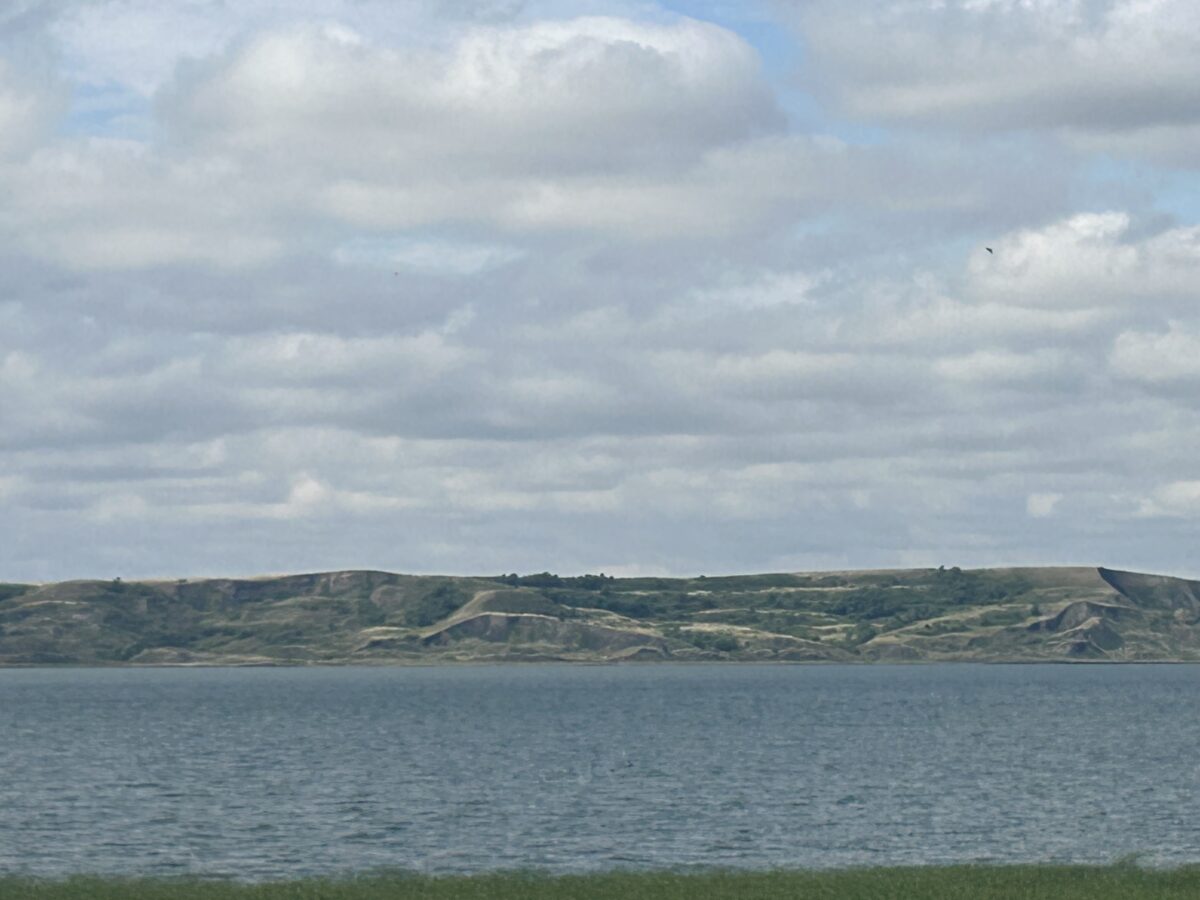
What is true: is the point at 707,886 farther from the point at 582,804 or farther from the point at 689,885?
the point at 582,804

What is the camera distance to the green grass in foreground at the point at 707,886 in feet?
231

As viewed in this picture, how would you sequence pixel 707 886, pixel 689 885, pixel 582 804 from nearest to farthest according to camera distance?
pixel 707 886 < pixel 689 885 < pixel 582 804

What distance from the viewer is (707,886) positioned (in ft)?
→ 241

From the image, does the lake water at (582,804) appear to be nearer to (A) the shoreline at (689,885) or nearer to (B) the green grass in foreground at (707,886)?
(A) the shoreline at (689,885)

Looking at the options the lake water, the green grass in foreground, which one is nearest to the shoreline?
the green grass in foreground

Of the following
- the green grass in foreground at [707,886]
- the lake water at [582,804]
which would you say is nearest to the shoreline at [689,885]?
the green grass in foreground at [707,886]

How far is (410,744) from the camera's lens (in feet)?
591

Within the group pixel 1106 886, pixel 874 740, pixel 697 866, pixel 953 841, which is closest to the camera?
pixel 1106 886

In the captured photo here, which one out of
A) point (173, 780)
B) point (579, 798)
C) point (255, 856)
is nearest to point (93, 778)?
point (173, 780)

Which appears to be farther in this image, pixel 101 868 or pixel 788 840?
pixel 788 840

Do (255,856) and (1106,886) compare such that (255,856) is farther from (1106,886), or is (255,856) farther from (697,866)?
(1106,886)

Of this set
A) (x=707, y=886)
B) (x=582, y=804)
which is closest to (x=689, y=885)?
(x=707, y=886)

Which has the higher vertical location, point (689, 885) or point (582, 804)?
point (689, 885)

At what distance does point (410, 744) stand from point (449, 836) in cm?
8137
